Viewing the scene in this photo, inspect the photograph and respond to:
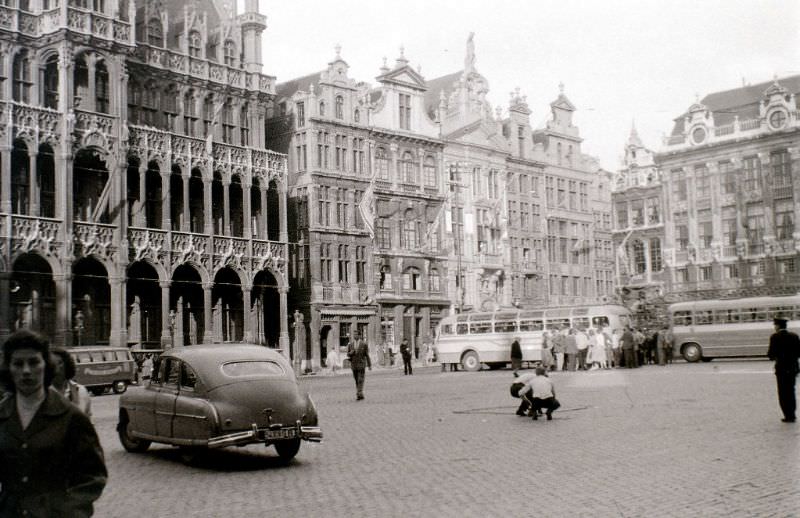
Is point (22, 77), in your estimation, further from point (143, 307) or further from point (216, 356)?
point (216, 356)

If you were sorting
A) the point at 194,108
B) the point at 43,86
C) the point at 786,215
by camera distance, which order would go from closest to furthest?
the point at 43,86, the point at 194,108, the point at 786,215

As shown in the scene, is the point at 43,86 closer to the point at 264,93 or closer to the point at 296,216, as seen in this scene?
the point at 264,93

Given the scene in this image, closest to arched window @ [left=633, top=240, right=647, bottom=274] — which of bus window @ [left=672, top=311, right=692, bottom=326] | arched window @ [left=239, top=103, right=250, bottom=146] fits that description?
bus window @ [left=672, top=311, right=692, bottom=326]

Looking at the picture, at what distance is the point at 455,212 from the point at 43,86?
34599 mm

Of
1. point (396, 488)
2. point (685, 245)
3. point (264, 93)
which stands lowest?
point (396, 488)

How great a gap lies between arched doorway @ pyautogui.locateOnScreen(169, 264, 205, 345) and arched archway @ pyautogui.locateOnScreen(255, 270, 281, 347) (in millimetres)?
3213

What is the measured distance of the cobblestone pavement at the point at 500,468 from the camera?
10344 millimetres

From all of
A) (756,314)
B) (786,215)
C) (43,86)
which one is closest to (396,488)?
(43,86)

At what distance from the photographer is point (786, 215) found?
251 ft

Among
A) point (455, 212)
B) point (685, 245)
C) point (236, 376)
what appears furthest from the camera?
point (685, 245)

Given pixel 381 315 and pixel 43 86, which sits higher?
pixel 43 86

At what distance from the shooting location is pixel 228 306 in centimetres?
5188

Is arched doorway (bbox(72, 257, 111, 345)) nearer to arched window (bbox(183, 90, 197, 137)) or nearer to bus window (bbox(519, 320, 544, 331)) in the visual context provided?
arched window (bbox(183, 90, 197, 137))

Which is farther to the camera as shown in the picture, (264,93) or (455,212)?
(455,212)
